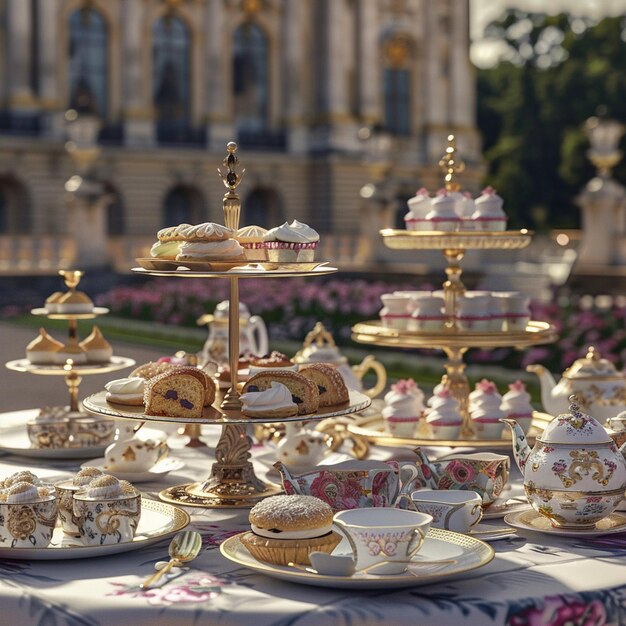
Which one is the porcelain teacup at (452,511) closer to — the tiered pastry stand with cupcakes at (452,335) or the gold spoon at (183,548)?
the gold spoon at (183,548)

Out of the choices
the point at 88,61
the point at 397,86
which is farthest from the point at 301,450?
the point at 397,86

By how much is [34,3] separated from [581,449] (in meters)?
38.0

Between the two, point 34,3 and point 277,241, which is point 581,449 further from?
point 34,3

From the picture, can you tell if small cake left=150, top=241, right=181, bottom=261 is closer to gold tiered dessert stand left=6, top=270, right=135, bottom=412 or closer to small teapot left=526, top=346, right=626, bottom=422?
gold tiered dessert stand left=6, top=270, right=135, bottom=412

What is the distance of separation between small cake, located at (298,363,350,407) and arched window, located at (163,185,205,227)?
37518 mm

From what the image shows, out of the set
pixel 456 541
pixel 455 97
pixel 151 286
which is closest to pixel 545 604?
pixel 456 541

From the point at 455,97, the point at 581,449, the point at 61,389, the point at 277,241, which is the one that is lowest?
the point at 61,389

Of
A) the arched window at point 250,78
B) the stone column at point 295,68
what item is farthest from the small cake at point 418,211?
the arched window at point 250,78

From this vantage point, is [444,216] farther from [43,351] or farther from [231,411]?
[231,411]

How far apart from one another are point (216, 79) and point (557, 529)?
39589mm

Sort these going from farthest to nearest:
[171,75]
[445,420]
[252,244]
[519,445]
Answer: [171,75] → [445,420] → [252,244] → [519,445]

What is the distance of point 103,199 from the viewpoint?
3108 centimetres

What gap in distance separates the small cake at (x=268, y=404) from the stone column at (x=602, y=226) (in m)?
22.8

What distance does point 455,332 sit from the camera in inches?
263
